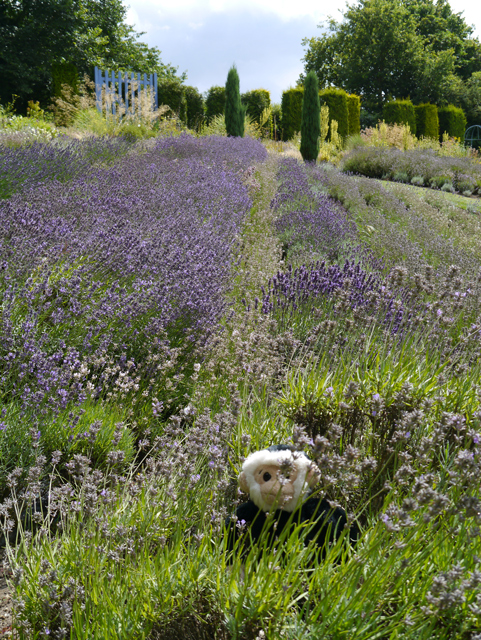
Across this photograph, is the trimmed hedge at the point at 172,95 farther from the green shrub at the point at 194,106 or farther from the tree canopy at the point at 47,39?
the tree canopy at the point at 47,39

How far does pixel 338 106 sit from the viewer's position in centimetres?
2311

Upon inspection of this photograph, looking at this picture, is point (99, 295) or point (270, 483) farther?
point (99, 295)

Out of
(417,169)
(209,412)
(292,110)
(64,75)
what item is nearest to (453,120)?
(292,110)

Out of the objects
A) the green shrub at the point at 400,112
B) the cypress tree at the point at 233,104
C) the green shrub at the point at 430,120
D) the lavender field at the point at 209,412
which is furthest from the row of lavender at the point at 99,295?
the green shrub at the point at 430,120

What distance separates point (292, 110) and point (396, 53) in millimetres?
16652

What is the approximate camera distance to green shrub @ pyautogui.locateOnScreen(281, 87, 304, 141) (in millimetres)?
22734

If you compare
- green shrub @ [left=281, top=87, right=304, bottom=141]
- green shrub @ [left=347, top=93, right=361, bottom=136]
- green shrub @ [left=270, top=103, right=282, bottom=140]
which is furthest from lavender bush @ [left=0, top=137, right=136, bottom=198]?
green shrub @ [left=347, top=93, right=361, bottom=136]

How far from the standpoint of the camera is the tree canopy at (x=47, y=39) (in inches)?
855

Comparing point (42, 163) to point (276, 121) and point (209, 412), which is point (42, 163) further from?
point (276, 121)

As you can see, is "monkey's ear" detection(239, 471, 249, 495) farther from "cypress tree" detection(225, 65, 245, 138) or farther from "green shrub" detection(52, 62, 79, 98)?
"green shrub" detection(52, 62, 79, 98)

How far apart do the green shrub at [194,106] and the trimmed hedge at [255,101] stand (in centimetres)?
275

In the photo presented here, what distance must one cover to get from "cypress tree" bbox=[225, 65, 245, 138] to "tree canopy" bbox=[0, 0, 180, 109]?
9155 millimetres

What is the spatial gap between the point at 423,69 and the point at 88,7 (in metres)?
23.0

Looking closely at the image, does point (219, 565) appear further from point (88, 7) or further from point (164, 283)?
point (88, 7)
